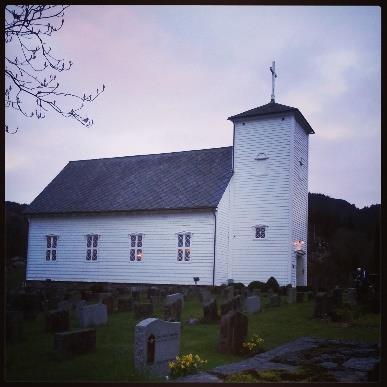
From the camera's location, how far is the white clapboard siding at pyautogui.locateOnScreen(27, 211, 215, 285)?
23.3m

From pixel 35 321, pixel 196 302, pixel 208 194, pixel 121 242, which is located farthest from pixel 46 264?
pixel 35 321

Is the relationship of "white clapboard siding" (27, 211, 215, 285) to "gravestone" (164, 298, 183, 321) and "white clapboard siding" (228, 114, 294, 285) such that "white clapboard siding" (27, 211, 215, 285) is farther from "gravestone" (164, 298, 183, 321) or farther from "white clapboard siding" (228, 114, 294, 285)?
"gravestone" (164, 298, 183, 321)

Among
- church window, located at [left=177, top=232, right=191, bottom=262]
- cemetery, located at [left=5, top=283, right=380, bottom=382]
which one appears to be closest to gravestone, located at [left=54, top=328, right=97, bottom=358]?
cemetery, located at [left=5, top=283, right=380, bottom=382]

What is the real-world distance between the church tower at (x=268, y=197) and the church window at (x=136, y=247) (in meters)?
4.80

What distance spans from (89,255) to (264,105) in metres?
12.7

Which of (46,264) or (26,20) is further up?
(26,20)

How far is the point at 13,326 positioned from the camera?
9.66 m

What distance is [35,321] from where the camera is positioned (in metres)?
13.0

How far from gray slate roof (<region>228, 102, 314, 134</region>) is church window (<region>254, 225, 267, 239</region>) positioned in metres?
5.73

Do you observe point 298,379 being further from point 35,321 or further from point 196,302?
point 196,302

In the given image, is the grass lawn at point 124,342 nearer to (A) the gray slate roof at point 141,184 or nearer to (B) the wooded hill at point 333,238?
(A) the gray slate roof at point 141,184

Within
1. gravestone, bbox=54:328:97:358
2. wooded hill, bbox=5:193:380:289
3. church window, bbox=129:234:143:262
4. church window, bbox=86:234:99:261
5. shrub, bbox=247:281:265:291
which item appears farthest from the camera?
wooded hill, bbox=5:193:380:289

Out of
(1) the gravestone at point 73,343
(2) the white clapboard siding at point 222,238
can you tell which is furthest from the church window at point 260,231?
(1) the gravestone at point 73,343

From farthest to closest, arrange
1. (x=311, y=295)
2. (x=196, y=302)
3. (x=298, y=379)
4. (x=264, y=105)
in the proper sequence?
(x=264, y=105) → (x=311, y=295) → (x=196, y=302) → (x=298, y=379)
